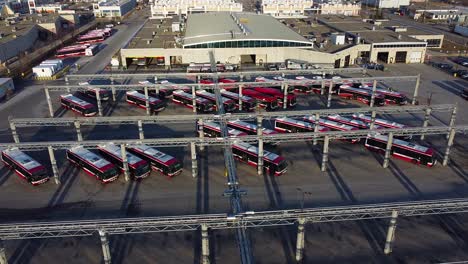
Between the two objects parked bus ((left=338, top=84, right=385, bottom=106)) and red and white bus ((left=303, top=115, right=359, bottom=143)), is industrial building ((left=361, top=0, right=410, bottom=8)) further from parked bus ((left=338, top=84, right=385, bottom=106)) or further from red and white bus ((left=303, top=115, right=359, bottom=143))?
red and white bus ((left=303, top=115, right=359, bottom=143))

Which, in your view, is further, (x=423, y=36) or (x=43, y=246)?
(x=423, y=36)

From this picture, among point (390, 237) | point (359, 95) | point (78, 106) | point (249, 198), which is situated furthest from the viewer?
point (359, 95)

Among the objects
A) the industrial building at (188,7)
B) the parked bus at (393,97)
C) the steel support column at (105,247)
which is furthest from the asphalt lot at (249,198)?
the industrial building at (188,7)

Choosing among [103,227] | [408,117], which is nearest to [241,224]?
[103,227]

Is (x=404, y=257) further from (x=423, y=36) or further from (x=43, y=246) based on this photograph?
(x=423, y=36)

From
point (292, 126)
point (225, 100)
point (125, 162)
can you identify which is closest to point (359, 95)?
point (292, 126)

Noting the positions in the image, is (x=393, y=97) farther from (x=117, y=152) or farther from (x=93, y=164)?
(x=93, y=164)
